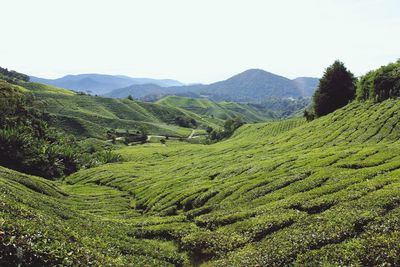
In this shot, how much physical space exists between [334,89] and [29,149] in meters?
98.0

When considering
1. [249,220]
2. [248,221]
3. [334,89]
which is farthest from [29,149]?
[334,89]

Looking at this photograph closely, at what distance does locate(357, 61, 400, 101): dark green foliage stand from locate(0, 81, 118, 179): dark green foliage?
95.4 m

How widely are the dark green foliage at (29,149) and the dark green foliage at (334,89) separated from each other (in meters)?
91.7

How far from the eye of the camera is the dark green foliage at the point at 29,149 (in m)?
99.1

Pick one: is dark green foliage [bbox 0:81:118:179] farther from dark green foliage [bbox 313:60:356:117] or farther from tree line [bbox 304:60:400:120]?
dark green foliage [bbox 313:60:356:117]

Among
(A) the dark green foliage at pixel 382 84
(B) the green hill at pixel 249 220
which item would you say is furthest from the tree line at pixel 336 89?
(B) the green hill at pixel 249 220

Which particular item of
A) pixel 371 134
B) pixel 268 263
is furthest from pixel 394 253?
pixel 371 134

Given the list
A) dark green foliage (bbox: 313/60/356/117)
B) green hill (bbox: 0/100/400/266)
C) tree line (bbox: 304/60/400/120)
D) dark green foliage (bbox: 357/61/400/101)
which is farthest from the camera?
dark green foliage (bbox: 313/60/356/117)

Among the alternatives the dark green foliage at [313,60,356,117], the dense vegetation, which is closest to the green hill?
the dense vegetation

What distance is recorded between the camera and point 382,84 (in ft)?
269

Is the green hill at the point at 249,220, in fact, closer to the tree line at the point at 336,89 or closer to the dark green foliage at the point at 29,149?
the dark green foliage at the point at 29,149

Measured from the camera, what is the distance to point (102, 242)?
29047 millimetres

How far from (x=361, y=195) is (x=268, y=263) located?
1196cm

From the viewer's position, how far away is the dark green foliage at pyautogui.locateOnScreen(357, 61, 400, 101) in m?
78.9
